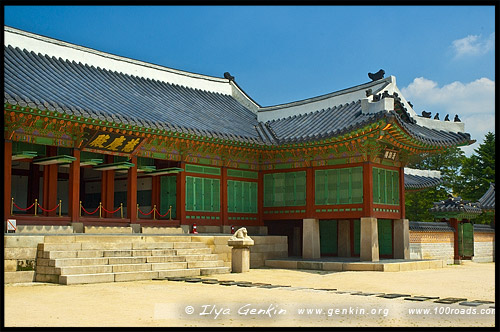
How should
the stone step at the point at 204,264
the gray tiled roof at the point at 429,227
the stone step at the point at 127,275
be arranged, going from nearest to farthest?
the stone step at the point at 127,275 < the stone step at the point at 204,264 < the gray tiled roof at the point at 429,227

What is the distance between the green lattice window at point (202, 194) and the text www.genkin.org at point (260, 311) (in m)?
12.5

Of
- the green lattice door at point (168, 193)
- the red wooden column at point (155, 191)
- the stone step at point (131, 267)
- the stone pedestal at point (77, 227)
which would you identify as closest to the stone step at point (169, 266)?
the stone step at point (131, 267)

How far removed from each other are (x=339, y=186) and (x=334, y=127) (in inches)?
90.9

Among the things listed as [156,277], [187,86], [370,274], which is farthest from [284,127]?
[156,277]

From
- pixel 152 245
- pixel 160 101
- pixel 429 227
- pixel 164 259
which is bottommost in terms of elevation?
pixel 164 259

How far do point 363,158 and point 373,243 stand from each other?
313 cm

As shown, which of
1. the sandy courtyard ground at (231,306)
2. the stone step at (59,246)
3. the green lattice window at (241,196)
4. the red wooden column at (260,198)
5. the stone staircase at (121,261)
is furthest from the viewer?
the red wooden column at (260,198)

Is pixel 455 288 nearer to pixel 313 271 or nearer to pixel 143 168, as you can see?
pixel 313 271

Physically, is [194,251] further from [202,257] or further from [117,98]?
[117,98]

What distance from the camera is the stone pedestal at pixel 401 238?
Answer: 23.8 meters

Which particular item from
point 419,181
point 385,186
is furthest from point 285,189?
point 419,181

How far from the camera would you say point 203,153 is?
23547 millimetres

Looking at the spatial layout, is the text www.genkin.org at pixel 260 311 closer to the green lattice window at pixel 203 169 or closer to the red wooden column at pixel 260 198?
the green lattice window at pixel 203 169

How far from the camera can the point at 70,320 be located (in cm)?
905
